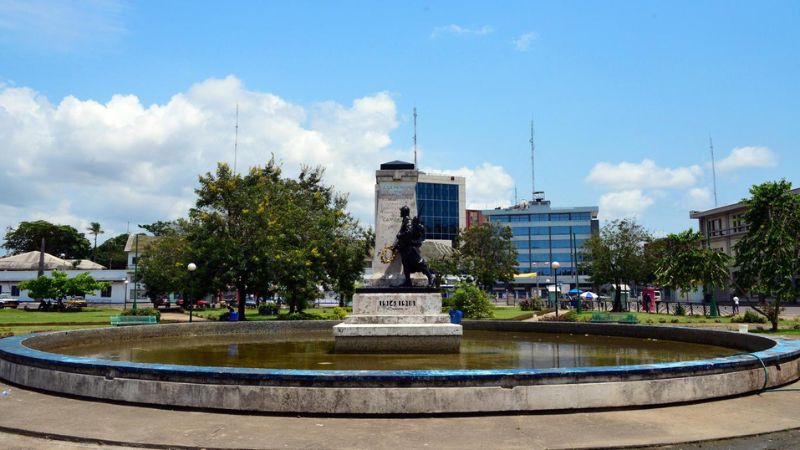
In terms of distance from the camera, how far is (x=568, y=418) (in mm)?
7793

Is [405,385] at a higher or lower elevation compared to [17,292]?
lower

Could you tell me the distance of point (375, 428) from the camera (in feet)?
24.1

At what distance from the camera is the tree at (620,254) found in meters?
51.7

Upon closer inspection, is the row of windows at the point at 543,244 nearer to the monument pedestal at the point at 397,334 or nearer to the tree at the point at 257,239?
the tree at the point at 257,239

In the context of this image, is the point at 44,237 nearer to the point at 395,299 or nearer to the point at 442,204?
the point at 442,204

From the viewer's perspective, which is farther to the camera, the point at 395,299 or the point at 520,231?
the point at 520,231

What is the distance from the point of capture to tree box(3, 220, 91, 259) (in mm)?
107938

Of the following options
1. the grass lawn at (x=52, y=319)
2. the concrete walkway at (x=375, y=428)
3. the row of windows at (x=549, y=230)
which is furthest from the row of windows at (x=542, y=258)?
the concrete walkway at (x=375, y=428)

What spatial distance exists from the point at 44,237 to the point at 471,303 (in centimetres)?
10213

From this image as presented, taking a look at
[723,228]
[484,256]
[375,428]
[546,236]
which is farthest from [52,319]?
[546,236]

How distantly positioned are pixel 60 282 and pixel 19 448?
53529 millimetres

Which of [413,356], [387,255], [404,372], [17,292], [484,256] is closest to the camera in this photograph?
[404,372]

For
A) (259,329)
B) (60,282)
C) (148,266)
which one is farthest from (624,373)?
(148,266)

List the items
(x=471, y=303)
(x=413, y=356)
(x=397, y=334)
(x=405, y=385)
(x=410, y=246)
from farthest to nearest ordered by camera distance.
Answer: (x=471, y=303), (x=410, y=246), (x=397, y=334), (x=413, y=356), (x=405, y=385)
